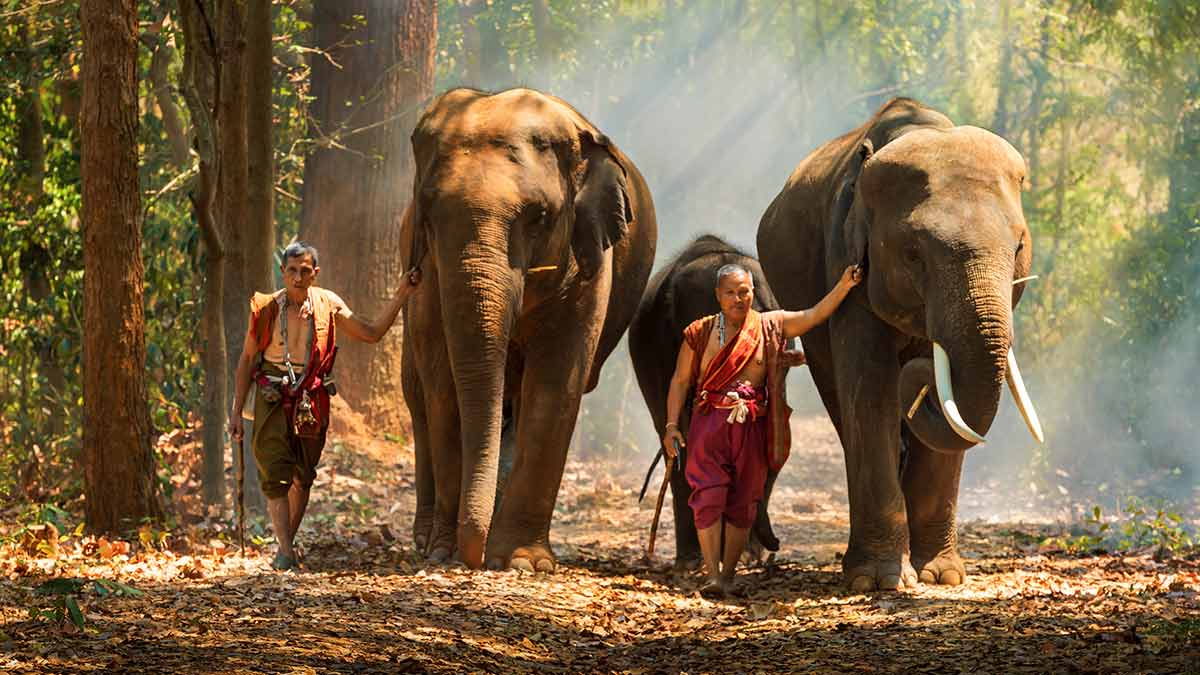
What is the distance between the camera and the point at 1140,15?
74.8 ft

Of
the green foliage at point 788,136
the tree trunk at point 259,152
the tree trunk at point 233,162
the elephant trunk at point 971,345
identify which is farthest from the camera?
the green foliage at point 788,136

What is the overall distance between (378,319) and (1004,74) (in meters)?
19.7

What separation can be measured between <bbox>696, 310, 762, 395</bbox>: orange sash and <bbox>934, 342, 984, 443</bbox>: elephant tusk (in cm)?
111

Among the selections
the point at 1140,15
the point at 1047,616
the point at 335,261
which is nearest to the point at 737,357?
the point at 1047,616

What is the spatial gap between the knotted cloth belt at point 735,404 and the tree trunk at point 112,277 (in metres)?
3.62

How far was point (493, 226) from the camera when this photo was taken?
950cm

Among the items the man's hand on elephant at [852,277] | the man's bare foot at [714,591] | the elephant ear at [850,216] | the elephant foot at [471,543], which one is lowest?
the man's bare foot at [714,591]

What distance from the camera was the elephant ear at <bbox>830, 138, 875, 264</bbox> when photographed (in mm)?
9656

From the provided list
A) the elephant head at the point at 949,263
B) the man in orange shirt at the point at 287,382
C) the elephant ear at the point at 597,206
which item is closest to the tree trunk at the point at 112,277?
the man in orange shirt at the point at 287,382

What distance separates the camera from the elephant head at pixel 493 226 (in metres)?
9.43

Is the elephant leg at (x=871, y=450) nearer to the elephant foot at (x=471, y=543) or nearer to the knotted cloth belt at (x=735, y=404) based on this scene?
the knotted cloth belt at (x=735, y=404)

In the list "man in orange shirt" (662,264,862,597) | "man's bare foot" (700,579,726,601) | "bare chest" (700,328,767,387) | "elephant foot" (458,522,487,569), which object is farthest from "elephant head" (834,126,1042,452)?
"elephant foot" (458,522,487,569)

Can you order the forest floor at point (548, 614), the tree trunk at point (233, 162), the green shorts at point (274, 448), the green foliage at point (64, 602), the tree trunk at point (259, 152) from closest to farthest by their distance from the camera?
the green foliage at point (64, 602), the forest floor at point (548, 614), the green shorts at point (274, 448), the tree trunk at point (233, 162), the tree trunk at point (259, 152)

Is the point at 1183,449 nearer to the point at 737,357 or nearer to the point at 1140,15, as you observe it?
the point at 1140,15
